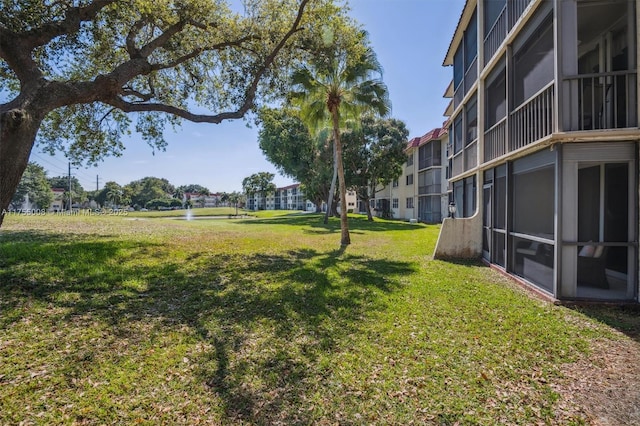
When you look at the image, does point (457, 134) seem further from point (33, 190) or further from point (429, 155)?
point (33, 190)

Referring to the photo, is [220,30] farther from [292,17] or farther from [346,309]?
[346,309]

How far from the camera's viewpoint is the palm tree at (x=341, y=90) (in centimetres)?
1379

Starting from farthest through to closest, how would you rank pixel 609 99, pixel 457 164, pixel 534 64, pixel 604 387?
pixel 457 164 < pixel 534 64 < pixel 609 99 < pixel 604 387

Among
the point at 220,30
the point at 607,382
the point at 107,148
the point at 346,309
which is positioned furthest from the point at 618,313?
the point at 107,148

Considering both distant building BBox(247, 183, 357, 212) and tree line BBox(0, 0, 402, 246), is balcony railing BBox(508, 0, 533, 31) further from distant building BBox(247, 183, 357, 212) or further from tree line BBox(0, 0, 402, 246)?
distant building BBox(247, 183, 357, 212)

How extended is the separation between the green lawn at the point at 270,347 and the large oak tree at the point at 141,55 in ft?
13.2

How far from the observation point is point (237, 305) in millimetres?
6145

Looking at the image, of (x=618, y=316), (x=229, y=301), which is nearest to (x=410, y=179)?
(x=618, y=316)

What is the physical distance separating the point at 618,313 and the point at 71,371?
28.3ft

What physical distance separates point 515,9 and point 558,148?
15.4 ft

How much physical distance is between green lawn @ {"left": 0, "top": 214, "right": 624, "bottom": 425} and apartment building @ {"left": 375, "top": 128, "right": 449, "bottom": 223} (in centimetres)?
2411

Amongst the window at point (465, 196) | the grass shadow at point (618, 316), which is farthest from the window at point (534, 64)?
the grass shadow at point (618, 316)

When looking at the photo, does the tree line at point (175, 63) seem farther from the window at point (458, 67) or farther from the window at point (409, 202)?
the window at point (409, 202)

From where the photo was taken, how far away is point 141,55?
969 cm
